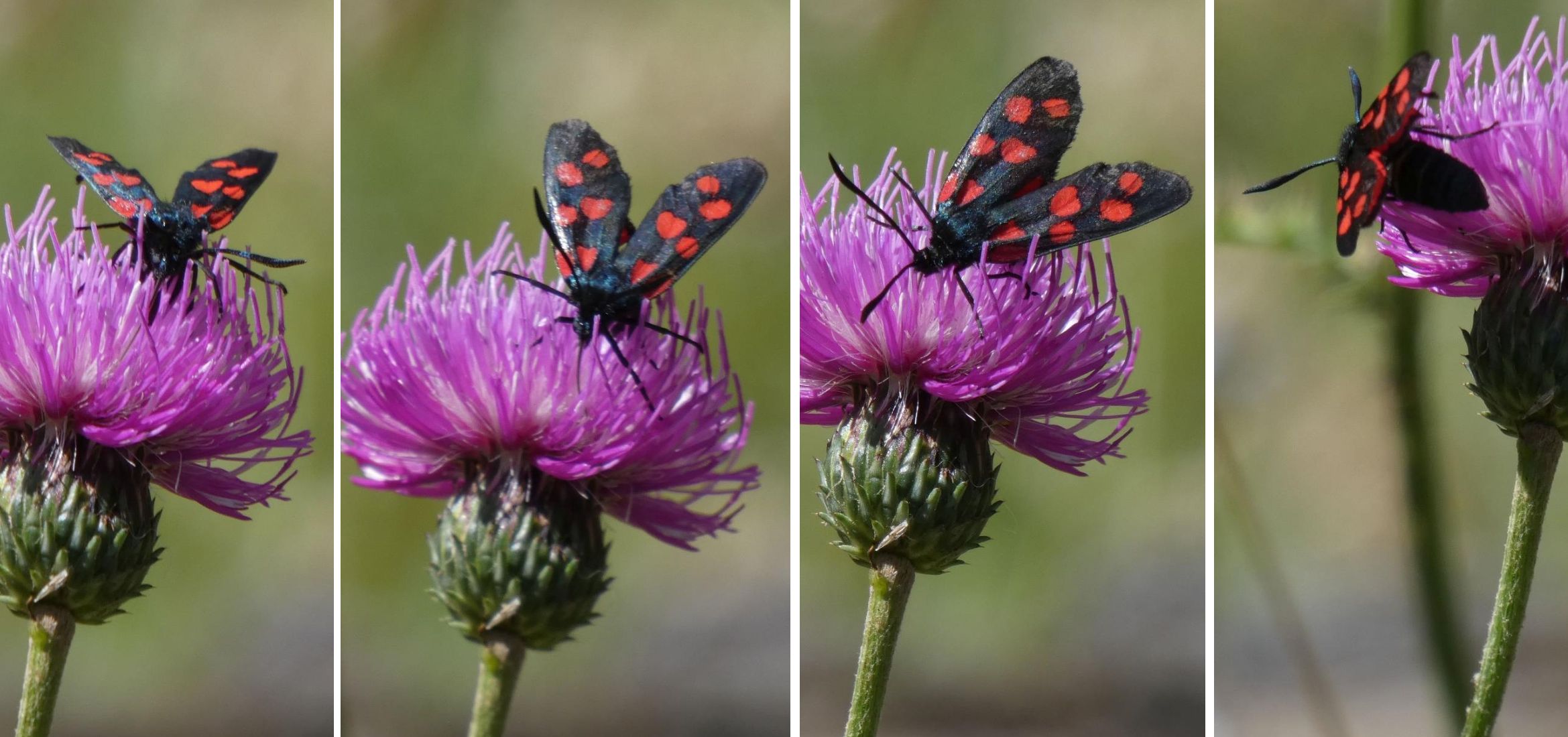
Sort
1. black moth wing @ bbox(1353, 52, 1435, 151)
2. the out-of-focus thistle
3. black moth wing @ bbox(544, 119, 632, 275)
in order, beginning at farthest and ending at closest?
black moth wing @ bbox(544, 119, 632, 275), the out-of-focus thistle, black moth wing @ bbox(1353, 52, 1435, 151)

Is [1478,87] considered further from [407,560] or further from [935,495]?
[407,560]

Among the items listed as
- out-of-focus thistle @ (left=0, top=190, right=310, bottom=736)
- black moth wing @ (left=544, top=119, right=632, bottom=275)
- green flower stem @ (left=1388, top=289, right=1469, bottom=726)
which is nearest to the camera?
out-of-focus thistle @ (left=0, top=190, right=310, bottom=736)

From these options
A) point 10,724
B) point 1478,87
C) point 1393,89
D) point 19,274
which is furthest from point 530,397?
point 10,724

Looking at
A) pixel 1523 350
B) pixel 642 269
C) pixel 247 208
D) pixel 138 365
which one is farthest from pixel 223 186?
pixel 1523 350

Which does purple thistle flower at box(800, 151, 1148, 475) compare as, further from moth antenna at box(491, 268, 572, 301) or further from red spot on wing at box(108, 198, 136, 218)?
red spot on wing at box(108, 198, 136, 218)

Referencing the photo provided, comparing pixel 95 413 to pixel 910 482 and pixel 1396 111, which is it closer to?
pixel 910 482

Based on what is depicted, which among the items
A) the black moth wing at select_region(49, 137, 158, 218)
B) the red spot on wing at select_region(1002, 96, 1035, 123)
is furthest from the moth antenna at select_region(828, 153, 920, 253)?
the black moth wing at select_region(49, 137, 158, 218)
